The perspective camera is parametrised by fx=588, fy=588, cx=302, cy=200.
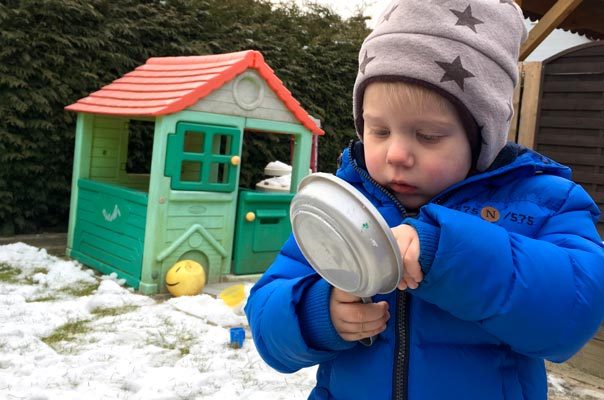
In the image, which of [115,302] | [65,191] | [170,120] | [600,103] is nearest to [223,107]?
[170,120]

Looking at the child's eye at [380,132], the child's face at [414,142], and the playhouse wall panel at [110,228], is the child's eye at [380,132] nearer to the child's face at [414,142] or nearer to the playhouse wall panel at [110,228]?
the child's face at [414,142]

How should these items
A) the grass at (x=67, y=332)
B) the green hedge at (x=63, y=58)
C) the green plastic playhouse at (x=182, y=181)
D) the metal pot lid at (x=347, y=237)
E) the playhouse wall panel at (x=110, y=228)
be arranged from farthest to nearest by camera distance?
the green hedge at (x=63, y=58)
the playhouse wall panel at (x=110, y=228)
the green plastic playhouse at (x=182, y=181)
the grass at (x=67, y=332)
the metal pot lid at (x=347, y=237)

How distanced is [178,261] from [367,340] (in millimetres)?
3827

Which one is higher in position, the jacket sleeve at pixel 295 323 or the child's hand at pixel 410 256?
the child's hand at pixel 410 256

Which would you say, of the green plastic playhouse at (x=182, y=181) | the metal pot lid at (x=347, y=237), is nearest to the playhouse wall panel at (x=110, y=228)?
the green plastic playhouse at (x=182, y=181)

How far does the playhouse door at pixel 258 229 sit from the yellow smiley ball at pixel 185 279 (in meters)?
0.62

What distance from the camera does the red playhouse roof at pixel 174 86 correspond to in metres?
4.59

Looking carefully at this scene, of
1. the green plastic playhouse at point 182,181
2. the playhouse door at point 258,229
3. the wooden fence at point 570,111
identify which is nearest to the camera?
the wooden fence at point 570,111

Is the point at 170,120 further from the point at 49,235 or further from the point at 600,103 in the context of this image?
the point at 600,103

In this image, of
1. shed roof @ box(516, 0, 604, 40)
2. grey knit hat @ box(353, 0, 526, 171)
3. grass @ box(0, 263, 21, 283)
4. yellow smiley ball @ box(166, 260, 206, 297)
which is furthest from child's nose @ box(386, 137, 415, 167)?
shed roof @ box(516, 0, 604, 40)

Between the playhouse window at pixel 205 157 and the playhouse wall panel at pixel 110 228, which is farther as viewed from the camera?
the playhouse wall panel at pixel 110 228

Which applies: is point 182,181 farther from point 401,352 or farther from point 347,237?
point 347,237

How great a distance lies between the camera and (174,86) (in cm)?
488

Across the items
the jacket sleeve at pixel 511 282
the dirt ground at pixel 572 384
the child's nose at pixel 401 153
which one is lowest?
the dirt ground at pixel 572 384
